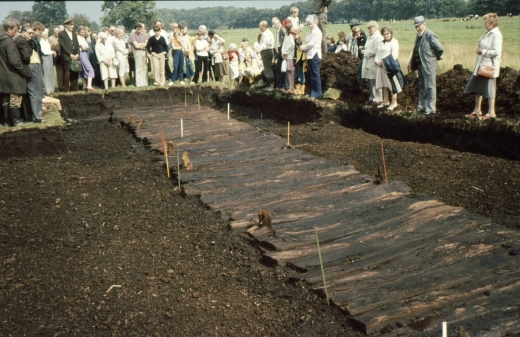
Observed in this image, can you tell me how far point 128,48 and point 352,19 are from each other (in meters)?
66.7

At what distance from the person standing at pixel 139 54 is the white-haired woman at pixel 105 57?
0.73 m

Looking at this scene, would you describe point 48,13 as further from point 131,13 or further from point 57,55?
point 57,55

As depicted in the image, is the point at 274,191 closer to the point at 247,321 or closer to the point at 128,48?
the point at 247,321

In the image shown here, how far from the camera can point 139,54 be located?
59.1 ft

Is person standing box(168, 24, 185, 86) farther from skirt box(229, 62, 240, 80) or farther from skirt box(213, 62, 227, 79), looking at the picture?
skirt box(229, 62, 240, 80)

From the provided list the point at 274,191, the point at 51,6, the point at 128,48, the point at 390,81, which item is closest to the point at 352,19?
the point at 51,6

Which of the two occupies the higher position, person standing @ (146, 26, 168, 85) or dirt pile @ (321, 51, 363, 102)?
person standing @ (146, 26, 168, 85)

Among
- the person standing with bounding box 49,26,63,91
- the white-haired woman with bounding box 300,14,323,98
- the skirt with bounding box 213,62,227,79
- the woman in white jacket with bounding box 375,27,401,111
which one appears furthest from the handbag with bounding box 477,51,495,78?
the person standing with bounding box 49,26,63,91

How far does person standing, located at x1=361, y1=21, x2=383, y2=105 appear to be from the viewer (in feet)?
41.4

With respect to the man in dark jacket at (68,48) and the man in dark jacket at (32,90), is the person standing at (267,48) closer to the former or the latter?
the man in dark jacket at (68,48)

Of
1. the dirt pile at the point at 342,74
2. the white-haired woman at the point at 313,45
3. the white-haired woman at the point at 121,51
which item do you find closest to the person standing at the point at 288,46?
the white-haired woman at the point at 313,45

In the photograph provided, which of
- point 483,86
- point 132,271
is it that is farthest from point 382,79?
point 132,271

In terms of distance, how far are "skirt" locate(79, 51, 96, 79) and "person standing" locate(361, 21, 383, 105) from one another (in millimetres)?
8730

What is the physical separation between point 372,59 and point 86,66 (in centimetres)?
908
